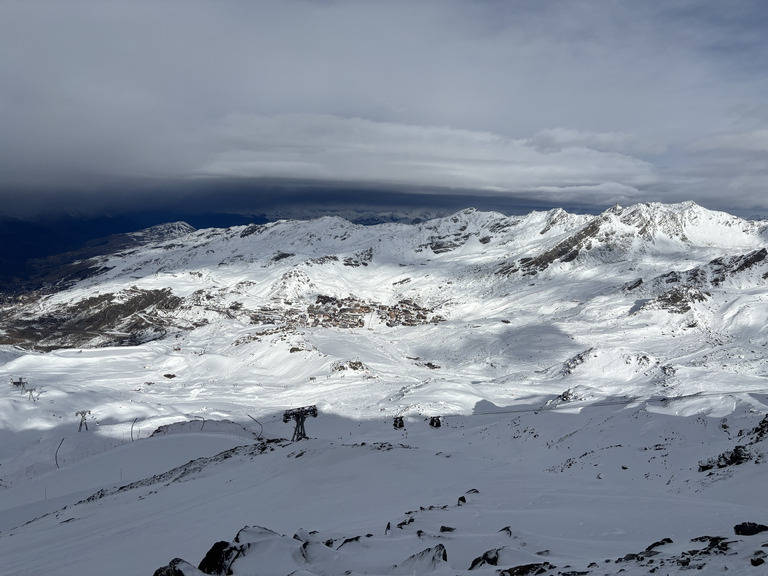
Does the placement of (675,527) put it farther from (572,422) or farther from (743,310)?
(743,310)

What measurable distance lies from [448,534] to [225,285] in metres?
188

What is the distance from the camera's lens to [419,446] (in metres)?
29.6

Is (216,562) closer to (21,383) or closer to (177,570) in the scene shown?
(177,570)

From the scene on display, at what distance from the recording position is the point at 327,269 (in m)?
196

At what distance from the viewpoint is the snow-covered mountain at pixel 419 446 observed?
880 cm

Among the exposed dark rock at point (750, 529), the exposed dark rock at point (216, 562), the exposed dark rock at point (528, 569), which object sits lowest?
the exposed dark rock at point (216, 562)

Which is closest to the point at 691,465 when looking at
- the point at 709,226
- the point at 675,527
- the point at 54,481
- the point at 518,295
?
the point at 675,527

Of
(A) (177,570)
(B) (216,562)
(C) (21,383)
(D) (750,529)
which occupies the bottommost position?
(C) (21,383)

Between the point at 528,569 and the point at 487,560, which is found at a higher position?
the point at 528,569

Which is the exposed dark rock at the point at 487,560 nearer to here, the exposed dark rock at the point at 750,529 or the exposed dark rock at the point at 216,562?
the exposed dark rock at the point at 750,529

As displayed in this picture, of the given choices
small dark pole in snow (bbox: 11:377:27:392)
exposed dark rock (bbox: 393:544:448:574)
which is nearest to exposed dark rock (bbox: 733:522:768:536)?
exposed dark rock (bbox: 393:544:448:574)

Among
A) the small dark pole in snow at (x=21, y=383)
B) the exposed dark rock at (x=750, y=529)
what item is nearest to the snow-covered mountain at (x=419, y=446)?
the exposed dark rock at (x=750, y=529)

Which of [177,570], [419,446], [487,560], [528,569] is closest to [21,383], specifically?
[419,446]

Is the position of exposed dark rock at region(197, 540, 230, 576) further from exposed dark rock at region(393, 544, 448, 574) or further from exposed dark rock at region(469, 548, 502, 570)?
exposed dark rock at region(469, 548, 502, 570)
